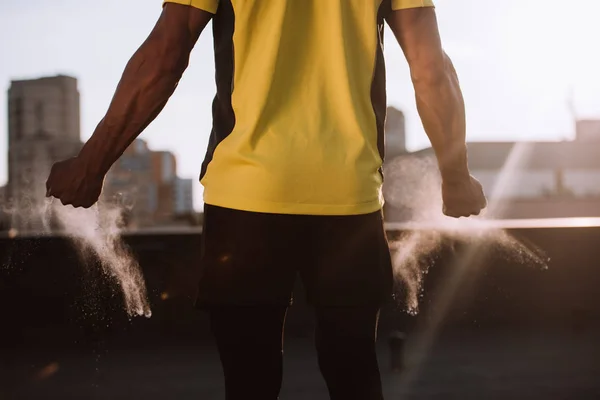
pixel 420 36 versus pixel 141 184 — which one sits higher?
pixel 141 184

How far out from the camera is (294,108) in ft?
5.01

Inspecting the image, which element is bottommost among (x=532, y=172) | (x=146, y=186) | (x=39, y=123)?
(x=532, y=172)

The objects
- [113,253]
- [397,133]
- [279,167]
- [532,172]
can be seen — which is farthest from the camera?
[397,133]

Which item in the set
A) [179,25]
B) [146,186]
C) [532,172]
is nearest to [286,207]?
[179,25]

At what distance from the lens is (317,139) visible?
59.0 inches

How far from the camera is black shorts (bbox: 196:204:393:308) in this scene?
149 centimetres

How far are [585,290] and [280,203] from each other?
17.5 ft

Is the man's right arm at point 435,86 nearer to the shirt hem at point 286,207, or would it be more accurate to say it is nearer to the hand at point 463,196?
the hand at point 463,196

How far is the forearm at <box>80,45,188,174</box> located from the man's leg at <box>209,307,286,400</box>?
425 mm

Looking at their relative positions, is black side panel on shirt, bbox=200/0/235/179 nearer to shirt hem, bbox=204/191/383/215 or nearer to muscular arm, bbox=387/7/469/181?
shirt hem, bbox=204/191/383/215

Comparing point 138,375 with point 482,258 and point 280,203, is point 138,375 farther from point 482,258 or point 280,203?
point 280,203

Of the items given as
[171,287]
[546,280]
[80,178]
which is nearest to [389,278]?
[80,178]

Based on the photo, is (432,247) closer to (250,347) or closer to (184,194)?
(250,347)

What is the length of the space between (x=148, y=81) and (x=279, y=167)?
345mm
